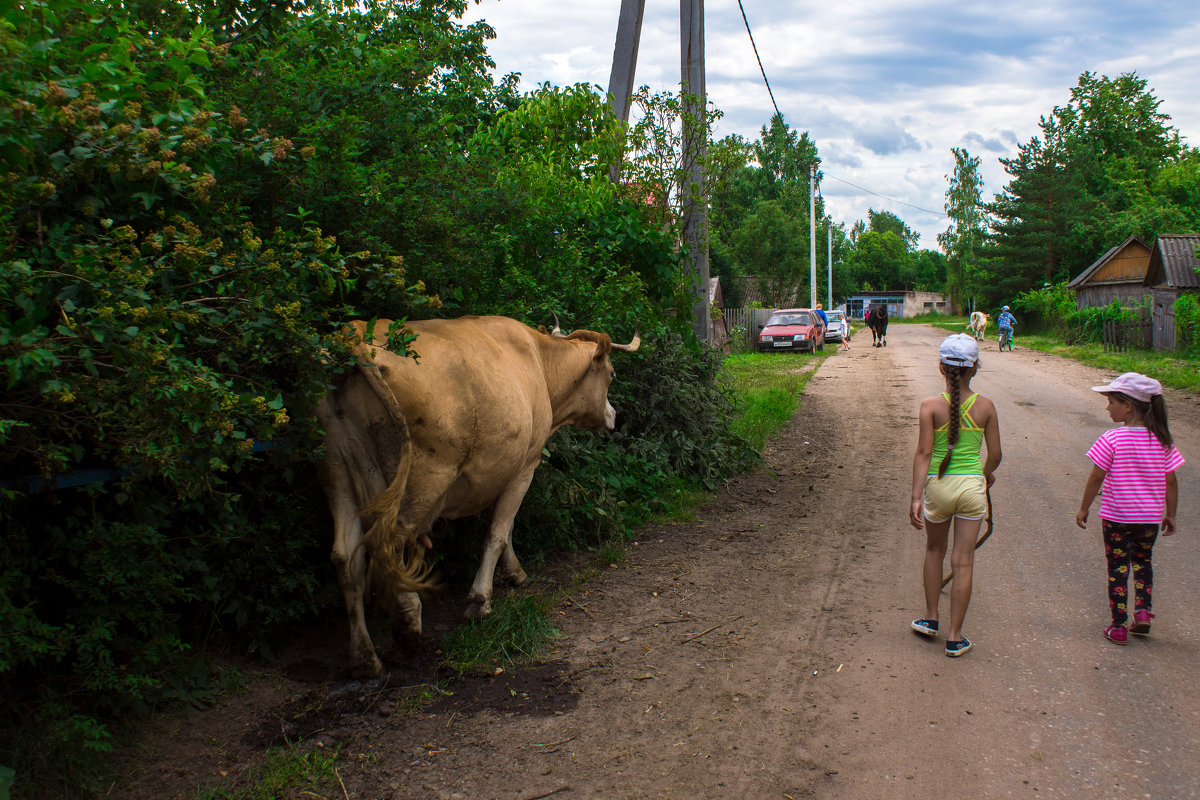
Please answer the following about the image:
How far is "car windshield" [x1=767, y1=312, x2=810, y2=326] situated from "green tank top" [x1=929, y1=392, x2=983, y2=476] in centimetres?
2549

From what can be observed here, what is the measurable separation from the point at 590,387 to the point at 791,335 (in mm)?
23347

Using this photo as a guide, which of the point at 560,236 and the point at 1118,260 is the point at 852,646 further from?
the point at 1118,260

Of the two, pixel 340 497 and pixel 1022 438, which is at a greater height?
pixel 340 497

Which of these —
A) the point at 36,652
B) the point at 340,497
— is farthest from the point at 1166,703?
the point at 36,652

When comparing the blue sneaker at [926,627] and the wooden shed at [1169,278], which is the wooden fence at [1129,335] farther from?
the blue sneaker at [926,627]

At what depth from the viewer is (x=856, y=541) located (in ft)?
22.2

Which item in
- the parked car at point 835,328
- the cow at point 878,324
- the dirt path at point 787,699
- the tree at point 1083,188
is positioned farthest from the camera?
the tree at point 1083,188

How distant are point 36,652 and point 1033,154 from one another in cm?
5511

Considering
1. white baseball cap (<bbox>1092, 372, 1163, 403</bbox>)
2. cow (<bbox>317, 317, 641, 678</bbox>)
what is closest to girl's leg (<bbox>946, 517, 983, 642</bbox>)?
white baseball cap (<bbox>1092, 372, 1163, 403</bbox>)

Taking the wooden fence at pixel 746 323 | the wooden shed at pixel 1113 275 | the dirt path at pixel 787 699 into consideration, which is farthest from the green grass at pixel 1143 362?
the dirt path at pixel 787 699

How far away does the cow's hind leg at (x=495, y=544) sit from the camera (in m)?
4.91

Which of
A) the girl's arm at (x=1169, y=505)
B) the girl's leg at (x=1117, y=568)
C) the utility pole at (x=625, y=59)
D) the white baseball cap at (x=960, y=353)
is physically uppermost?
the utility pole at (x=625, y=59)

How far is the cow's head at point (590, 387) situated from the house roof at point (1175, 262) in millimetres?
26864

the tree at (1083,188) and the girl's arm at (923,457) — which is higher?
the tree at (1083,188)
